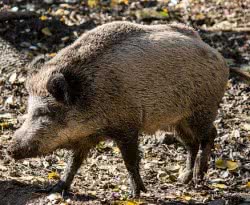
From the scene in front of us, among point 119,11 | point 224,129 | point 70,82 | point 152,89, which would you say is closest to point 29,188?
point 70,82

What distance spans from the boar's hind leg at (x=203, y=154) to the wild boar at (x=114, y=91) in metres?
0.35

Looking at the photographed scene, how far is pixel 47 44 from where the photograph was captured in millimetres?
10406

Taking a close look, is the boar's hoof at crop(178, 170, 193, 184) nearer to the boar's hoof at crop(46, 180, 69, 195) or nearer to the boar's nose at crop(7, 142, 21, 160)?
the boar's hoof at crop(46, 180, 69, 195)

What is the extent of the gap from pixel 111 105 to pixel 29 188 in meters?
1.12

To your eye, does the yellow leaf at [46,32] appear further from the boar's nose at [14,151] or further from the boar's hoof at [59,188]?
the boar's nose at [14,151]

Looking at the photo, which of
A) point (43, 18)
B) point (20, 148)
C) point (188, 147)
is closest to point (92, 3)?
point (43, 18)

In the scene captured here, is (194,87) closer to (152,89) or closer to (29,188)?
(152,89)

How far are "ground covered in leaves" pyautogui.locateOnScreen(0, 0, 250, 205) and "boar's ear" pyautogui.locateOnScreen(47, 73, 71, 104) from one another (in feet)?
3.08

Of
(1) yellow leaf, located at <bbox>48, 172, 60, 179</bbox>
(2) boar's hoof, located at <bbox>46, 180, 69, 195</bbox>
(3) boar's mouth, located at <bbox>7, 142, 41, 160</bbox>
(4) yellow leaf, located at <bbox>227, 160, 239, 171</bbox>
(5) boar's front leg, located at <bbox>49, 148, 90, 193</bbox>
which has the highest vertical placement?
(3) boar's mouth, located at <bbox>7, 142, 41, 160</bbox>

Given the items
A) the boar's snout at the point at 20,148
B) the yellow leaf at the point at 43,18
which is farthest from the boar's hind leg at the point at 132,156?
the yellow leaf at the point at 43,18

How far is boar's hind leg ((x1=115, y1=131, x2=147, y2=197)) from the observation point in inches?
244

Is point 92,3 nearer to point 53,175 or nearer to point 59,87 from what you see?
point 53,175

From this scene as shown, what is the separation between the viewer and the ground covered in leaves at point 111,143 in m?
6.40

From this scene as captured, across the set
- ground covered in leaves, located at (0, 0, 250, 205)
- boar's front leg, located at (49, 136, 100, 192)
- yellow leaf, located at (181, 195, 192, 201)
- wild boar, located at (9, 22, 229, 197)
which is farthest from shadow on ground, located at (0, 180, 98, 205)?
yellow leaf, located at (181, 195, 192, 201)
